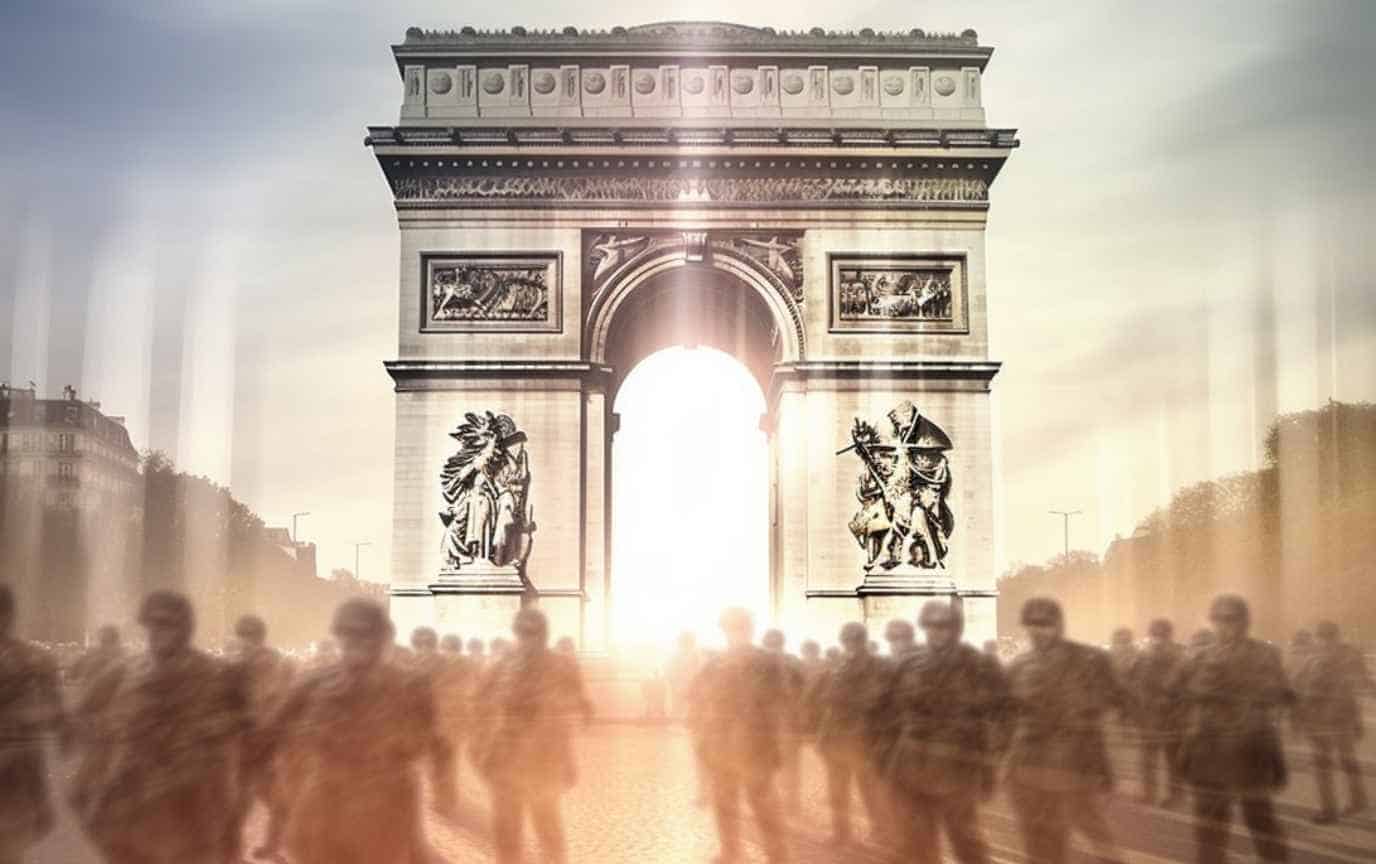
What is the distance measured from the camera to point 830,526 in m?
30.2

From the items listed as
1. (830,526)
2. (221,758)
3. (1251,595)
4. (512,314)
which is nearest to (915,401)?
(830,526)

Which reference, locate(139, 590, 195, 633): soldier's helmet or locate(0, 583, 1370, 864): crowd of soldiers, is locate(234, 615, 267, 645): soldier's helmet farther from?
locate(139, 590, 195, 633): soldier's helmet

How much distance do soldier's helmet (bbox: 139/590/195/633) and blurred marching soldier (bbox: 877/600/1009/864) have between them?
392 centimetres

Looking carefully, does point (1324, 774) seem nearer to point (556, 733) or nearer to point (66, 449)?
point (556, 733)

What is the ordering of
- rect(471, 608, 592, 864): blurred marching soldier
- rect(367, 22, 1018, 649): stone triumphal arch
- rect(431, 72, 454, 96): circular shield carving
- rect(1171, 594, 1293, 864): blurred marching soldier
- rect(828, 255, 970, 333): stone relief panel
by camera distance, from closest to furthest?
rect(471, 608, 592, 864): blurred marching soldier → rect(1171, 594, 1293, 864): blurred marching soldier → rect(367, 22, 1018, 649): stone triumphal arch → rect(828, 255, 970, 333): stone relief panel → rect(431, 72, 454, 96): circular shield carving

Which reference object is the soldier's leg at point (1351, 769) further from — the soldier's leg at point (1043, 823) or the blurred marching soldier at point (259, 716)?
the blurred marching soldier at point (259, 716)

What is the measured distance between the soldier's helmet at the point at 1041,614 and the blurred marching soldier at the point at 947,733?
0.32 metres

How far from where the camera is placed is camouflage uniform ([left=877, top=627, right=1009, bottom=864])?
823cm

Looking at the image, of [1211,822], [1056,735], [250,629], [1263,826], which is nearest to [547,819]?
[250,629]

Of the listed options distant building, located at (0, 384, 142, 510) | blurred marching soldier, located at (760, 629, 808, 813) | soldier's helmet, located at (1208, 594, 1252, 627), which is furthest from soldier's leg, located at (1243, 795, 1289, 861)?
distant building, located at (0, 384, 142, 510)

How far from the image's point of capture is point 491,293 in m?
31.0

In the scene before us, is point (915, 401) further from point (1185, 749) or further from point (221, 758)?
point (221, 758)

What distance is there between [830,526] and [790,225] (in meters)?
6.30

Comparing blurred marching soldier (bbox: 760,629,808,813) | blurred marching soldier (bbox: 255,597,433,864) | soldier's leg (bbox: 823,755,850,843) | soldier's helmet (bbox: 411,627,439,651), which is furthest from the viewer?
soldier's leg (bbox: 823,755,850,843)
